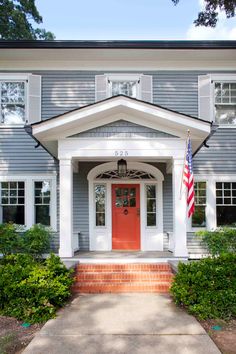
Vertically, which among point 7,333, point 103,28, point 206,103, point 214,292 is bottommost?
point 7,333

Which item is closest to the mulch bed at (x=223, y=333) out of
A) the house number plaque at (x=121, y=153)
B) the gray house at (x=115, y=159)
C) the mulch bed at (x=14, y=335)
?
the mulch bed at (x=14, y=335)

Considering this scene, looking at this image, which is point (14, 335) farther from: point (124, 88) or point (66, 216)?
point (124, 88)

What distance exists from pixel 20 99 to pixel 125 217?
4681 mm

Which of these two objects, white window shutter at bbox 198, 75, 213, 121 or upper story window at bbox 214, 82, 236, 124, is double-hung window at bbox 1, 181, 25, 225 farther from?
upper story window at bbox 214, 82, 236, 124

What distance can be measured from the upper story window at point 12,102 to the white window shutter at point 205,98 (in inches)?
205

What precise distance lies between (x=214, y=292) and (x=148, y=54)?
22.5ft

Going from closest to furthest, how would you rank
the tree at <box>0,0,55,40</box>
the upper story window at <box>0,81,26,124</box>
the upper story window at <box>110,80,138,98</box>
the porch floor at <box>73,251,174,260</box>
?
1. the porch floor at <box>73,251,174,260</box>
2. the upper story window at <box>0,81,26,124</box>
3. the upper story window at <box>110,80,138,98</box>
4. the tree at <box>0,0,55,40</box>

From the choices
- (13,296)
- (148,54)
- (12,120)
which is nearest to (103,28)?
(148,54)

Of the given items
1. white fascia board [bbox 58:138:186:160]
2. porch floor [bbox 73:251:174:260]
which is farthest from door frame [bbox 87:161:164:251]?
white fascia board [bbox 58:138:186:160]

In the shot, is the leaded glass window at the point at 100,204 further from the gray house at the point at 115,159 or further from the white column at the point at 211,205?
the white column at the point at 211,205

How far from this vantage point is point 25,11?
22.0 metres

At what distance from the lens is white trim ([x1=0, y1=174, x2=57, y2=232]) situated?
9477mm

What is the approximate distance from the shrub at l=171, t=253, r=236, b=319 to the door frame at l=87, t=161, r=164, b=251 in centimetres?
352

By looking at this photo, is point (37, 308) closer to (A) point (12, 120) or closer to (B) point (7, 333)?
(B) point (7, 333)
